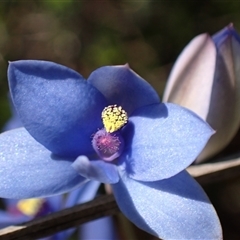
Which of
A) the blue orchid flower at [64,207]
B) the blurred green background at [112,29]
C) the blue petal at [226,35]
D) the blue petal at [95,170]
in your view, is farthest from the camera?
the blurred green background at [112,29]

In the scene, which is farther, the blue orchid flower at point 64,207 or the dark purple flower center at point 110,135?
the blue orchid flower at point 64,207

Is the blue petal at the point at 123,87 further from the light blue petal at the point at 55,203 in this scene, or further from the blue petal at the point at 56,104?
the light blue petal at the point at 55,203

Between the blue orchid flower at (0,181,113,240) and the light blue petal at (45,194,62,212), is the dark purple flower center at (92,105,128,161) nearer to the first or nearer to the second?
the blue orchid flower at (0,181,113,240)

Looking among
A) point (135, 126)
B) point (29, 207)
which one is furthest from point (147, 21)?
point (135, 126)

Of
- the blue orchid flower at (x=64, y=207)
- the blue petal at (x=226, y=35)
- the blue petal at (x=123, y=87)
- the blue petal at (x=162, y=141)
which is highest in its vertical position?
the blue petal at (x=226, y=35)

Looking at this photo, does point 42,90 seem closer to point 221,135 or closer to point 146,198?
point 146,198

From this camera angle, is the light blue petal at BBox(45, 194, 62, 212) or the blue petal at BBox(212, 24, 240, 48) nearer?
the blue petal at BBox(212, 24, 240, 48)

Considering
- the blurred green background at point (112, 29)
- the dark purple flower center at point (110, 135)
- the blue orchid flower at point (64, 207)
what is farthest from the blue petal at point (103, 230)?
the blurred green background at point (112, 29)

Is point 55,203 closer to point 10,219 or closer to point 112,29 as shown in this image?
point 10,219

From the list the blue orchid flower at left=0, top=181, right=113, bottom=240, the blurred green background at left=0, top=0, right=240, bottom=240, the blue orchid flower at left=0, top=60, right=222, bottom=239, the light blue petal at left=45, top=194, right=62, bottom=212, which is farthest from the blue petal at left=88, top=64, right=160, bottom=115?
Result: the blurred green background at left=0, top=0, right=240, bottom=240
